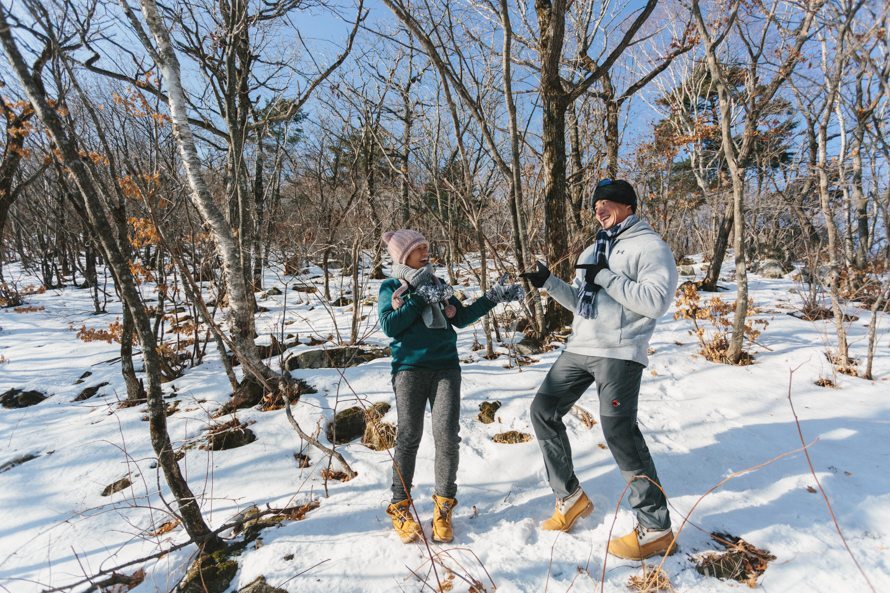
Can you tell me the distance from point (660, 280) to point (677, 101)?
45.6ft

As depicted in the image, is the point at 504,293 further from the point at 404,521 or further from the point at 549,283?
the point at 404,521

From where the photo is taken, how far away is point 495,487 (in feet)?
8.00

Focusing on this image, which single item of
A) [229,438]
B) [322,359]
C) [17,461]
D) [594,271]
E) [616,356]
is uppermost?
[594,271]

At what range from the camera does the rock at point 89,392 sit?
15.6ft

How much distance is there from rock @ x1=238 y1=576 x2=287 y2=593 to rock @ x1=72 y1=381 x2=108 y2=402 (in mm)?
4619

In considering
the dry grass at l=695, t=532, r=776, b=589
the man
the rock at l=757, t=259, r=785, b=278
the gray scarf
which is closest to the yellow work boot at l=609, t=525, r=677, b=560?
the man

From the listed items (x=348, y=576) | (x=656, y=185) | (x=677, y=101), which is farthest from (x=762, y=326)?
(x=677, y=101)

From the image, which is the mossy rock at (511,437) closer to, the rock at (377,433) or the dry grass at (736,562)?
the rock at (377,433)

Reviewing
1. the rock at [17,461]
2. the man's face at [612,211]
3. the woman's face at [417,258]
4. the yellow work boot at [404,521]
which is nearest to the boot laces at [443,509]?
the yellow work boot at [404,521]

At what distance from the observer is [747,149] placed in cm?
404

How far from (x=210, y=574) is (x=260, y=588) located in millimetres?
348

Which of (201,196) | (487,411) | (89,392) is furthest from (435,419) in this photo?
(89,392)

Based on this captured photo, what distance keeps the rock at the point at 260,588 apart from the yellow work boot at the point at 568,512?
1.38 metres

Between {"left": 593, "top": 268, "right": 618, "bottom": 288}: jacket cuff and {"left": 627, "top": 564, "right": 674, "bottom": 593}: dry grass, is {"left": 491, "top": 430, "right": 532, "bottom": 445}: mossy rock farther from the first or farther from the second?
{"left": 593, "top": 268, "right": 618, "bottom": 288}: jacket cuff
